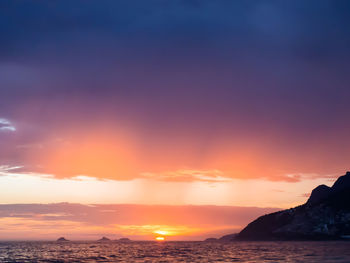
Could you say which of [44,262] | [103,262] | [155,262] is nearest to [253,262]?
[155,262]

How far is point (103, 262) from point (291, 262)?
48.8m

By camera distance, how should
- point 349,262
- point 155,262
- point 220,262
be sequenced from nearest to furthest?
point 349,262 → point 220,262 → point 155,262

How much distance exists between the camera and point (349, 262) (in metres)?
69.8

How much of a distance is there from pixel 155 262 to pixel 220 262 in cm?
1767

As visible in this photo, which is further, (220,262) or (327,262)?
(220,262)

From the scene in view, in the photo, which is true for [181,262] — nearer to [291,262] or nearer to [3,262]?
[291,262]

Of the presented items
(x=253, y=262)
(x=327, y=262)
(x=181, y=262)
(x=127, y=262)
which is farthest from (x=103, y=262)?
(x=327, y=262)

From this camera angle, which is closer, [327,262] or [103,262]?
[327,262]

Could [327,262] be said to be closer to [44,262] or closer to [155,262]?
[155,262]

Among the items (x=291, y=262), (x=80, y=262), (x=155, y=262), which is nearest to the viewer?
(x=291, y=262)

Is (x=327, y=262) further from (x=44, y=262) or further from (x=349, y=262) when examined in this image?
(x=44, y=262)

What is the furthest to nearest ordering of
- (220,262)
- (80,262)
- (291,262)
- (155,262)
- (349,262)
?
(80,262) → (155,262) → (220,262) → (291,262) → (349,262)

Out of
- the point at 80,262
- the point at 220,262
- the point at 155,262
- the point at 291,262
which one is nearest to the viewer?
the point at 291,262

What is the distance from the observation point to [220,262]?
3435 inches
